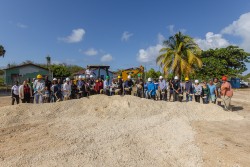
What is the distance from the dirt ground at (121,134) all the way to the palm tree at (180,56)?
13.6 meters

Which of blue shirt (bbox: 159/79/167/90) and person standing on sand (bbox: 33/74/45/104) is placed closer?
person standing on sand (bbox: 33/74/45/104)

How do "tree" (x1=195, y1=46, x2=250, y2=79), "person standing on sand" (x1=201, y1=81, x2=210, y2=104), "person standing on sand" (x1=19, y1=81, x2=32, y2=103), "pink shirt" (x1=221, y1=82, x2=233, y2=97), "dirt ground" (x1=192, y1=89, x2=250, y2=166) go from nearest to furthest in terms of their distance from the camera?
"dirt ground" (x1=192, y1=89, x2=250, y2=166)
"person standing on sand" (x1=19, y1=81, x2=32, y2=103)
"pink shirt" (x1=221, y1=82, x2=233, y2=97)
"person standing on sand" (x1=201, y1=81, x2=210, y2=104)
"tree" (x1=195, y1=46, x2=250, y2=79)

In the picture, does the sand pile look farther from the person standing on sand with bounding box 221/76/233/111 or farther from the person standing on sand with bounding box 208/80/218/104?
the person standing on sand with bounding box 208/80/218/104

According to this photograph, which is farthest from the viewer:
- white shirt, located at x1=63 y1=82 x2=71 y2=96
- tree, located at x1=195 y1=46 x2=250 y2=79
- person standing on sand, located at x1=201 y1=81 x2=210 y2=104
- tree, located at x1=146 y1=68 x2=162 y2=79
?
tree, located at x1=146 y1=68 x2=162 y2=79

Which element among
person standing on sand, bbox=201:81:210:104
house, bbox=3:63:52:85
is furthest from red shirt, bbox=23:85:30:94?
house, bbox=3:63:52:85

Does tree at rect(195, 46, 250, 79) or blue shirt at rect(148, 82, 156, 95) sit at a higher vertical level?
tree at rect(195, 46, 250, 79)

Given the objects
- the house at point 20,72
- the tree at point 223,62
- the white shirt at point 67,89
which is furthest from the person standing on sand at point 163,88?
the house at point 20,72

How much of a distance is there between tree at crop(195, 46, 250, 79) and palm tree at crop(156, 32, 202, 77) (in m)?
9.17

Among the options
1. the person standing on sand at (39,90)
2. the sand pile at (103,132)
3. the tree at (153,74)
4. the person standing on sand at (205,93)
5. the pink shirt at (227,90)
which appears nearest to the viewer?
the sand pile at (103,132)

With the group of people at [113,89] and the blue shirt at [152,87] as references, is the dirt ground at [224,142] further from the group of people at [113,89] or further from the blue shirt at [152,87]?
the blue shirt at [152,87]

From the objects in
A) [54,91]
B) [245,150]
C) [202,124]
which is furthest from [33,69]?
[245,150]

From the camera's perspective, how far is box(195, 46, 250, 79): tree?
1308 inches

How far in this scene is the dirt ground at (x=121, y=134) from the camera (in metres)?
5.37

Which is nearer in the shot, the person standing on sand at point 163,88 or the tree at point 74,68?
the person standing on sand at point 163,88
